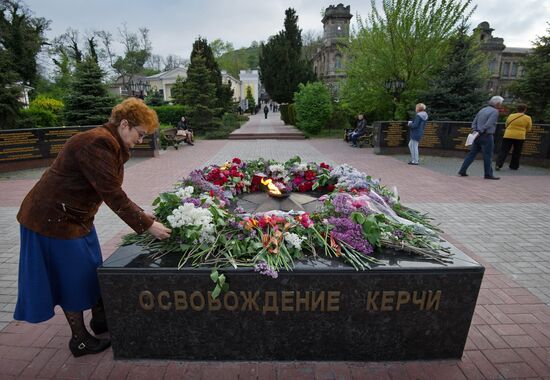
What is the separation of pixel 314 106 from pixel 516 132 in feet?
39.2

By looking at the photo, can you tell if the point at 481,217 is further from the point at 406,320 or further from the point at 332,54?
the point at 332,54

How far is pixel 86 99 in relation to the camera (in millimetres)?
14883

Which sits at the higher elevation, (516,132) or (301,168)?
(516,132)

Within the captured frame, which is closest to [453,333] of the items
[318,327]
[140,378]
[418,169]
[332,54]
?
[318,327]

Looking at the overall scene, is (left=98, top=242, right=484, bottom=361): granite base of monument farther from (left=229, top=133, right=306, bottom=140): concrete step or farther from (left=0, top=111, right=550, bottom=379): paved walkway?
(left=229, top=133, right=306, bottom=140): concrete step

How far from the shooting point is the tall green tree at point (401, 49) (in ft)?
48.5

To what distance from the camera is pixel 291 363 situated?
2455 mm

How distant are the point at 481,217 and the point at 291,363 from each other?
4.80m

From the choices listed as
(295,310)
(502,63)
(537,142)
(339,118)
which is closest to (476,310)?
(295,310)

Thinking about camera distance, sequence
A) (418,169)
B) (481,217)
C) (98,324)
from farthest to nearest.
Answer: (418,169), (481,217), (98,324)

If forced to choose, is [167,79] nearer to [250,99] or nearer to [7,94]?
[250,99]

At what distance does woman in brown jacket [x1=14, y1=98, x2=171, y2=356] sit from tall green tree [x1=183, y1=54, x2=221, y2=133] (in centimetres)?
1968

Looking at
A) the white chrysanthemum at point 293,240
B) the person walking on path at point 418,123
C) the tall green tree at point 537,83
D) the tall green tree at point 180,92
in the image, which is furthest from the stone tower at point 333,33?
the white chrysanthemum at point 293,240

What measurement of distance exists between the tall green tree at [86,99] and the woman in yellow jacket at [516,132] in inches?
588
